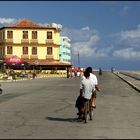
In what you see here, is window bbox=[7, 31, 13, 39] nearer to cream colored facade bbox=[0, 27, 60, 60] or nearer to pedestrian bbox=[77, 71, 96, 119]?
cream colored facade bbox=[0, 27, 60, 60]

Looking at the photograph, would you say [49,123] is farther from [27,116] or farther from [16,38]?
[16,38]

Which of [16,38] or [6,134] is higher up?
[16,38]

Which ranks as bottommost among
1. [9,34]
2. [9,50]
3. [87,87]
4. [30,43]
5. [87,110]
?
[87,110]

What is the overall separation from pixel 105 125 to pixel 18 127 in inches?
99.4

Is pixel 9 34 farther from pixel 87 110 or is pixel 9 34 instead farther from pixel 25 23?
pixel 87 110

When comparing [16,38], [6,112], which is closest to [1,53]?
[16,38]

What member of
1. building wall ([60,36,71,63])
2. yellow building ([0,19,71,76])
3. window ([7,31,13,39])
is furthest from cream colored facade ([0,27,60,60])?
building wall ([60,36,71,63])

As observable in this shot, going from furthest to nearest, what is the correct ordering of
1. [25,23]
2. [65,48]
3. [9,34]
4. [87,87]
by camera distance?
[65,48]
[25,23]
[9,34]
[87,87]

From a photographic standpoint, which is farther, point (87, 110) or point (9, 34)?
point (9, 34)

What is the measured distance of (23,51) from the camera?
343ft

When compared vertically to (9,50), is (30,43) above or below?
above

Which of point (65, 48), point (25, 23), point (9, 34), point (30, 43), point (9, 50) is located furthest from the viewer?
point (65, 48)

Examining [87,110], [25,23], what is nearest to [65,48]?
[25,23]

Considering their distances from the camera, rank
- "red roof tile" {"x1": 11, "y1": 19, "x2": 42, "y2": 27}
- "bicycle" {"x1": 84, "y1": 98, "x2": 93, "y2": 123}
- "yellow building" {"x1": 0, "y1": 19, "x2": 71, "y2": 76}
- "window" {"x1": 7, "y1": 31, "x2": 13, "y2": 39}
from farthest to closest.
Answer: "red roof tile" {"x1": 11, "y1": 19, "x2": 42, "y2": 27}, "window" {"x1": 7, "y1": 31, "x2": 13, "y2": 39}, "yellow building" {"x1": 0, "y1": 19, "x2": 71, "y2": 76}, "bicycle" {"x1": 84, "y1": 98, "x2": 93, "y2": 123}
